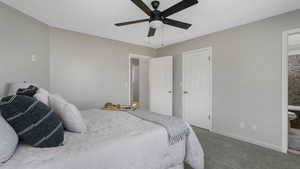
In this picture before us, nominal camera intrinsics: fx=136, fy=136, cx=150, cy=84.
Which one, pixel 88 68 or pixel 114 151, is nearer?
pixel 114 151

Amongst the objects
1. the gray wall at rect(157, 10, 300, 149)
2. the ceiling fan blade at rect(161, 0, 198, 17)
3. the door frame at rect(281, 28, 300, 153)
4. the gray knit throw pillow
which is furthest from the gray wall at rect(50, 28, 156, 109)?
the door frame at rect(281, 28, 300, 153)

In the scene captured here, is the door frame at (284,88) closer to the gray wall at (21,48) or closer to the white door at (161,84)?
the white door at (161,84)

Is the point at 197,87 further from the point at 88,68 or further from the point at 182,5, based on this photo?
the point at 88,68

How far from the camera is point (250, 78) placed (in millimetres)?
2635

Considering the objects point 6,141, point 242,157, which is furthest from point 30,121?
point 242,157

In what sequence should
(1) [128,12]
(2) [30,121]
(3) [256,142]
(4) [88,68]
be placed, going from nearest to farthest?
(2) [30,121]
(1) [128,12]
(3) [256,142]
(4) [88,68]

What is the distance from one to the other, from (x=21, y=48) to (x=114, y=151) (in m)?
2.34

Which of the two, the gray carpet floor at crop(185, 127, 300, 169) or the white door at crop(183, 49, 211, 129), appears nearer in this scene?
the gray carpet floor at crop(185, 127, 300, 169)

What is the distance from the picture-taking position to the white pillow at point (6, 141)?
829mm

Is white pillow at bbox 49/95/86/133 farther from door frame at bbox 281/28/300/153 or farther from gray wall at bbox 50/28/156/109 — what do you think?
door frame at bbox 281/28/300/153

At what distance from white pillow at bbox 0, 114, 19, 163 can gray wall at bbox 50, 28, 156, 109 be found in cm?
221

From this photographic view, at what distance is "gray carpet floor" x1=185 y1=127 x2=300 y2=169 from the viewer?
→ 6.23 feet

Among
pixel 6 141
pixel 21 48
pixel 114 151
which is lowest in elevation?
pixel 114 151

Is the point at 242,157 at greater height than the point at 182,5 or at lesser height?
lesser
